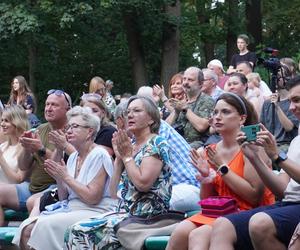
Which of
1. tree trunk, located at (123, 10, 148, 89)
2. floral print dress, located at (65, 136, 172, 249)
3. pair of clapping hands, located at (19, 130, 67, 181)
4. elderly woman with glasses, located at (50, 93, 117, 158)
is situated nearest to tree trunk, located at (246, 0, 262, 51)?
tree trunk, located at (123, 10, 148, 89)

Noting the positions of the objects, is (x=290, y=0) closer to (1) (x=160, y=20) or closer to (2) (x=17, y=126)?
(1) (x=160, y=20)

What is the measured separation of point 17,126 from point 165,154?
247cm

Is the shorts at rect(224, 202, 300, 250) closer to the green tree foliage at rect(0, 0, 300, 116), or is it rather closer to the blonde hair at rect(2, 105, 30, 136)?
the blonde hair at rect(2, 105, 30, 136)

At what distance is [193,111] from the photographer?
25.7 ft

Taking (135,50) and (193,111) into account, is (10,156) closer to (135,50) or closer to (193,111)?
(193,111)

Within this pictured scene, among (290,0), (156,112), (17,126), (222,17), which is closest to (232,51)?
(222,17)

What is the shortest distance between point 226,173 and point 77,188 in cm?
145

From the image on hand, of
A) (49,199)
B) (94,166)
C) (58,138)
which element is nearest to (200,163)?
(94,166)

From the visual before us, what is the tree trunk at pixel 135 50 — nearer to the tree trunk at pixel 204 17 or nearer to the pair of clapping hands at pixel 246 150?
the tree trunk at pixel 204 17

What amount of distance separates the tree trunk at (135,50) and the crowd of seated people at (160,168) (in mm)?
10213

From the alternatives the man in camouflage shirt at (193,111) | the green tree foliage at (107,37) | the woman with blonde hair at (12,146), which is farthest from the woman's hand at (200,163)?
the green tree foliage at (107,37)

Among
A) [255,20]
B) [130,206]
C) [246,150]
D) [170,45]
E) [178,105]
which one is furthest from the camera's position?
[255,20]

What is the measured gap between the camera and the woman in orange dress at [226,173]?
5080 millimetres

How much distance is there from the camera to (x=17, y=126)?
757cm
